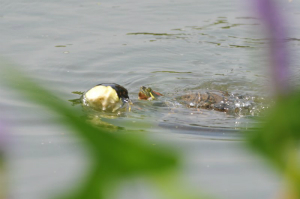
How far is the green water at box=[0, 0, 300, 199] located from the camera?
2.89 m

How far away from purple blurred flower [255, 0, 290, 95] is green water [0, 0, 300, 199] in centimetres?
174

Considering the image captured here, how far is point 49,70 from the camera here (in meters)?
5.80

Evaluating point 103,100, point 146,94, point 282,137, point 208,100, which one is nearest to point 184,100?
point 208,100

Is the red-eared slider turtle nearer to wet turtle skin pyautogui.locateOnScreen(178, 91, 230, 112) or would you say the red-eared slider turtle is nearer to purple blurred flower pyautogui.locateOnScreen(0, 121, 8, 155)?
wet turtle skin pyautogui.locateOnScreen(178, 91, 230, 112)

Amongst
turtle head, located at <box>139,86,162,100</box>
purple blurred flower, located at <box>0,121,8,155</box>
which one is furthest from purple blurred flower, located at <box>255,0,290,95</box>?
turtle head, located at <box>139,86,162,100</box>

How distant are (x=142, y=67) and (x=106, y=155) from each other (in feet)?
19.5

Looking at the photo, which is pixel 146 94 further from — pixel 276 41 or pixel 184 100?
pixel 276 41

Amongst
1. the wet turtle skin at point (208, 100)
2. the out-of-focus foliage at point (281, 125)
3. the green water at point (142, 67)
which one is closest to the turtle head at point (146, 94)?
the green water at point (142, 67)

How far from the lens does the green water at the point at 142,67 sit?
2.89 metres

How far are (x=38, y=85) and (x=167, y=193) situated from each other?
0.36 feet

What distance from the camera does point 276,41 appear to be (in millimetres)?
307

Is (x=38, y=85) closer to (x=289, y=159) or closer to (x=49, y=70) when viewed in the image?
(x=289, y=159)

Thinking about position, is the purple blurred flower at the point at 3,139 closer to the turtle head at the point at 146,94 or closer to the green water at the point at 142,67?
the green water at the point at 142,67

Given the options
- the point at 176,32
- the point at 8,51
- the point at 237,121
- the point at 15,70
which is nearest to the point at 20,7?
the point at 8,51
